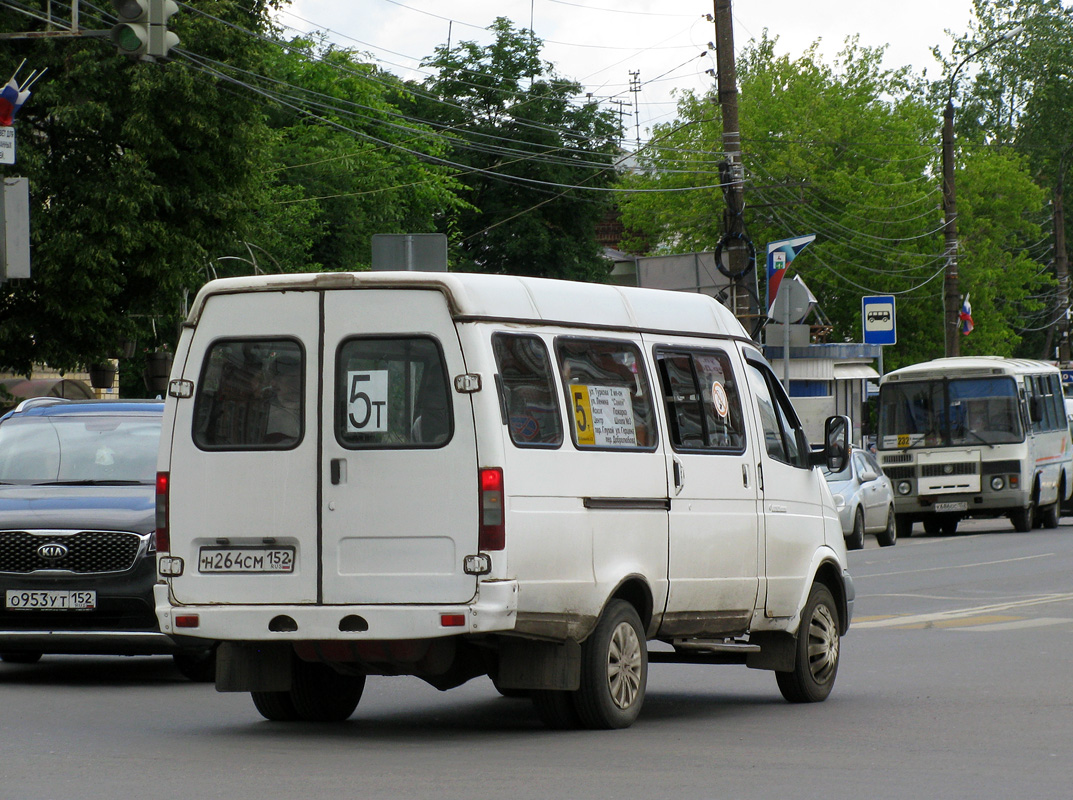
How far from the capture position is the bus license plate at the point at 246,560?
849 centimetres

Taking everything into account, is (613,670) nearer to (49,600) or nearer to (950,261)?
(49,600)

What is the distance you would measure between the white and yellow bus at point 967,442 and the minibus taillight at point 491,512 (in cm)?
2420

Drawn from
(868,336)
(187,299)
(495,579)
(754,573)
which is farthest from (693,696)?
(868,336)

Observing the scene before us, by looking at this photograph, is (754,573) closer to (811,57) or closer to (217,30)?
(217,30)

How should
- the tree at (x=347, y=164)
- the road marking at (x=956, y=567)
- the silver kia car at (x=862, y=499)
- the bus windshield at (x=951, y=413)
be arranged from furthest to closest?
the tree at (x=347, y=164) → the bus windshield at (x=951, y=413) → the silver kia car at (x=862, y=499) → the road marking at (x=956, y=567)

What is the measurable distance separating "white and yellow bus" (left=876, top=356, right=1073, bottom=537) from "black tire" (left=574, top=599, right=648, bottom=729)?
75.6 feet

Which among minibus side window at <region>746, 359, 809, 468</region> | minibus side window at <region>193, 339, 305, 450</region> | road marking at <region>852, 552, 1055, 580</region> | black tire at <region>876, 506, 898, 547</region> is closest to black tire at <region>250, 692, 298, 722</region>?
minibus side window at <region>193, 339, 305, 450</region>

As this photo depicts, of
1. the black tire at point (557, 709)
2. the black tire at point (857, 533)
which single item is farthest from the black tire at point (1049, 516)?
the black tire at point (557, 709)

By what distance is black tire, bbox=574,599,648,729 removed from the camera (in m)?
8.78

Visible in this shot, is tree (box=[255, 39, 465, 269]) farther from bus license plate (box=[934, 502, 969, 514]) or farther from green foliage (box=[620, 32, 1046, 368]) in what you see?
bus license plate (box=[934, 502, 969, 514])

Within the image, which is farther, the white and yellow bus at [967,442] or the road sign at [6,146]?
the white and yellow bus at [967,442]

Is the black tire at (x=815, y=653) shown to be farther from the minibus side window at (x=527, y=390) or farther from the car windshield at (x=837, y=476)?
the car windshield at (x=837, y=476)

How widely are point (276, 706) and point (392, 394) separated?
2022 mm

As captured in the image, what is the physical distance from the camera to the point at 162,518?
8812 mm
